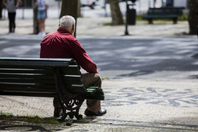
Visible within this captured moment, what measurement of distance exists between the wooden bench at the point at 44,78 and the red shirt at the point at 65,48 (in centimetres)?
31

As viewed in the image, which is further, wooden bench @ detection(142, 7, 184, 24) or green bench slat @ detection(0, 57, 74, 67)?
wooden bench @ detection(142, 7, 184, 24)

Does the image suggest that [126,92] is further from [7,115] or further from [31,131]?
[31,131]

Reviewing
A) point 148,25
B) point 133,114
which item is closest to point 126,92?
point 133,114

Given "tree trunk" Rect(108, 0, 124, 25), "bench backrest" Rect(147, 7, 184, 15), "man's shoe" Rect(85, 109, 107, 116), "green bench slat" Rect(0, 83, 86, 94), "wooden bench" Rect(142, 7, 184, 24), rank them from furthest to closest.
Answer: "bench backrest" Rect(147, 7, 184, 15)
"wooden bench" Rect(142, 7, 184, 24)
"tree trunk" Rect(108, 0, 124, 25)
"man's shoe" Rect(85, 109, 107, 116)
"green bench slat" Rect(0, 83, 86, 94)

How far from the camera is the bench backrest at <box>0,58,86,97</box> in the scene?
5629 millimetres

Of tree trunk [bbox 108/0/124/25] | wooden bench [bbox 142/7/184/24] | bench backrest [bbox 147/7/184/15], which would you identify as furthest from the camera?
bench backrest [bbox 147/7/184/15]

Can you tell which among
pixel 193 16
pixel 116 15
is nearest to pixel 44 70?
pixel 193 16

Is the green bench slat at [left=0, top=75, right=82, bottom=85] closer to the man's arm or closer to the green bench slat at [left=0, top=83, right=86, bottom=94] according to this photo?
the green bench slat at [left=0, top=83, right=86, bottom=94]

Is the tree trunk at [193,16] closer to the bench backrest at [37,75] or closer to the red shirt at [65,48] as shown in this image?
the red shirt at [65,48]

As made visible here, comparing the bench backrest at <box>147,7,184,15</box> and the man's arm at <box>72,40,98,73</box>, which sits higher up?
the man's arm at <box>72,40,98,73</box>

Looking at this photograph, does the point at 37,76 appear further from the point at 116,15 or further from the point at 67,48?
the point at 116,15

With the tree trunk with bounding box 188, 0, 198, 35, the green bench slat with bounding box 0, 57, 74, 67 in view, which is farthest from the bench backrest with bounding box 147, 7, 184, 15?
the green bench slat with bounding box 0, 57, 74, 67

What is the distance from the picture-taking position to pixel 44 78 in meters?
5.87

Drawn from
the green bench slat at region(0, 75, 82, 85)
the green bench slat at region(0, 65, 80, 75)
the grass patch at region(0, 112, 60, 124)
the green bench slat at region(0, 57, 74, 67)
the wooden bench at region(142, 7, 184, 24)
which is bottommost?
the grass patch at region(0, 112, 60, 124)
